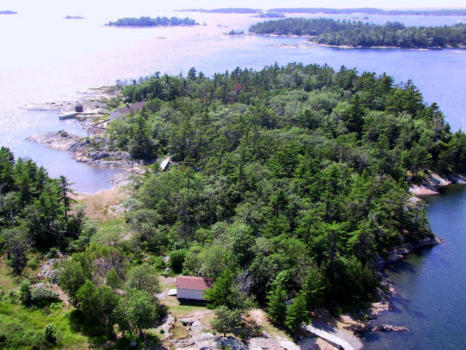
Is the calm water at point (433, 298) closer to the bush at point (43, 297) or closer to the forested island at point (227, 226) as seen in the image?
the forested island at point (227, 226)

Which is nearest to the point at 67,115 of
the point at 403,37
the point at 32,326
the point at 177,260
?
the point at 177,260

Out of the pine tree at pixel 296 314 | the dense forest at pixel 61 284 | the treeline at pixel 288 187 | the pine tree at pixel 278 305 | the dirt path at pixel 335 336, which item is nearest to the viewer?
the dense forest at pixel 61 284

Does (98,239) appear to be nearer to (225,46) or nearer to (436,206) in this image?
(436,206)

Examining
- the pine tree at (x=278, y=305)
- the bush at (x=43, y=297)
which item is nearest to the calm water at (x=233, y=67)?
the pine tree at (x=278, y=305)

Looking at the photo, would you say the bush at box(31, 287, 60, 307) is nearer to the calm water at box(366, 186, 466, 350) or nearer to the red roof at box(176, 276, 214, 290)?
the red roof at box(176, 276, 214, 290)

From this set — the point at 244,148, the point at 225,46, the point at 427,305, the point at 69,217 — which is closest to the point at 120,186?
the point at 69,217
